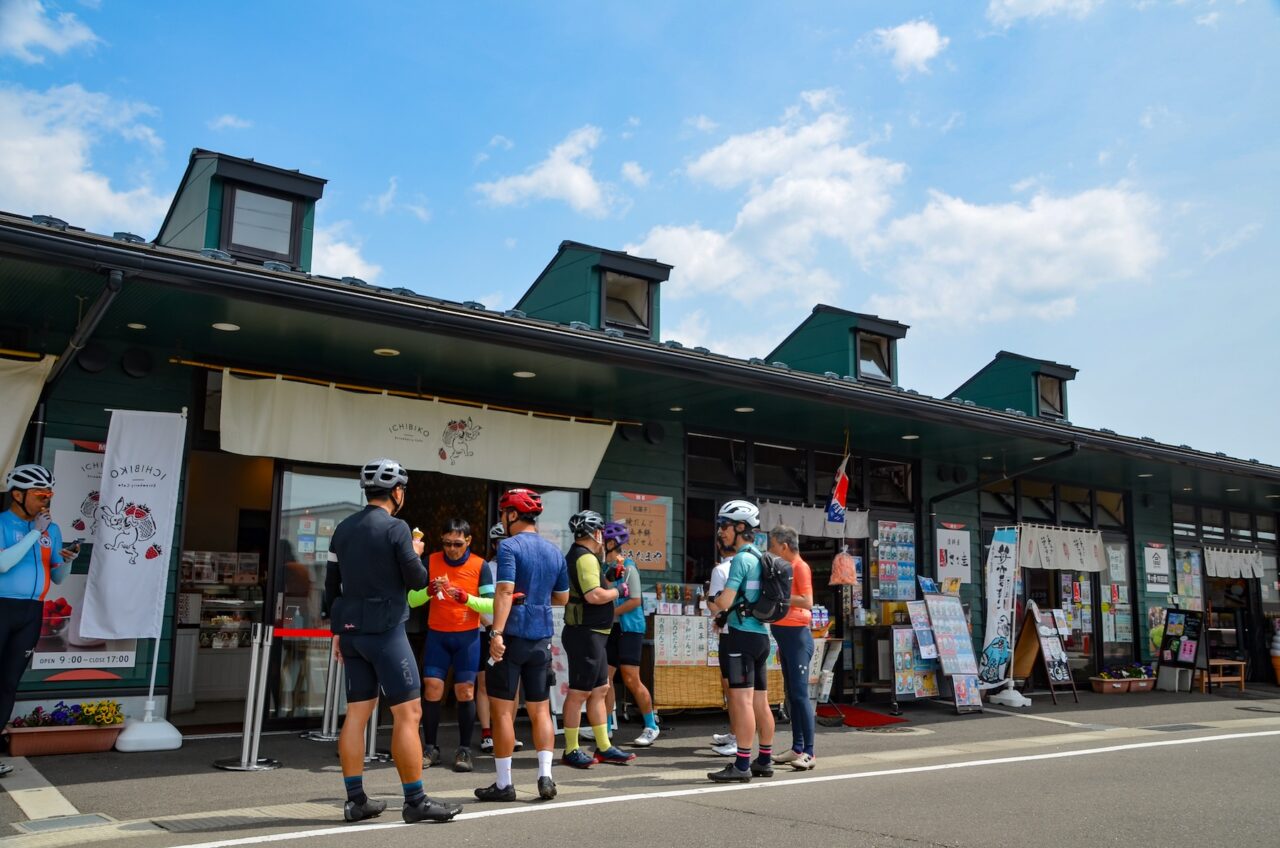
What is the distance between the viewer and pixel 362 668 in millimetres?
5520

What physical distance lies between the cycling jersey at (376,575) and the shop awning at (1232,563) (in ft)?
56.8

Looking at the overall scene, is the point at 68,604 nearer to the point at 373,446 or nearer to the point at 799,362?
the point at 373,446

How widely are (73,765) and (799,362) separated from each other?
1304cm

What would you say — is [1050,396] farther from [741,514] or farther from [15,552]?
[15,552]

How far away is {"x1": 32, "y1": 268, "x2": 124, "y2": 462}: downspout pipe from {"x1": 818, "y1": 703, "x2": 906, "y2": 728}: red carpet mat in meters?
7.87

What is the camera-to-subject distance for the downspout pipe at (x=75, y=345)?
6.59 m

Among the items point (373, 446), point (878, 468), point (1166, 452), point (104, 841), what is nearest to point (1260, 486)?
point (1166, 452)

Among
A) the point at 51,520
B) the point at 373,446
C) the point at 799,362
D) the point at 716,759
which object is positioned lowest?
the point at 716,759

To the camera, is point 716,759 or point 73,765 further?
point 716,759

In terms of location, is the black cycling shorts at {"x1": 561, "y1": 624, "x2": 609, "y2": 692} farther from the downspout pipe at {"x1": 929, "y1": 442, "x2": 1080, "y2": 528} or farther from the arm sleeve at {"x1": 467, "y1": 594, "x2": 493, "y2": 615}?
the downspout pipe at {"x1": 929, "y1": 442, "x2": 1080, "y2": 528}

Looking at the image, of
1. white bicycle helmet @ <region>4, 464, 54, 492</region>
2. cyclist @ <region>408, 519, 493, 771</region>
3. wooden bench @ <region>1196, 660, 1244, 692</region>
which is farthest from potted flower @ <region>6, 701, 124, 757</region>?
wooden bench @ <region>1196, 660, 1244, 692</region>

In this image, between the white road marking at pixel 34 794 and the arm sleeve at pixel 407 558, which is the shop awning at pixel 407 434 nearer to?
the white road marking at pixel 34 794

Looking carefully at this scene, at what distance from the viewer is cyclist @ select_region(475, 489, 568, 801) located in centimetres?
611

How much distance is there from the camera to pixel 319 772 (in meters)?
7.26
